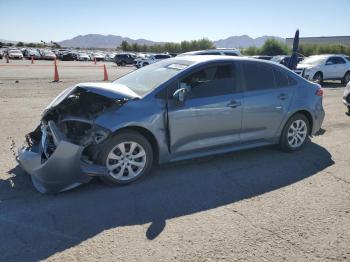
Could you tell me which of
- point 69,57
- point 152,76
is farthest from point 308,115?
point 69,57

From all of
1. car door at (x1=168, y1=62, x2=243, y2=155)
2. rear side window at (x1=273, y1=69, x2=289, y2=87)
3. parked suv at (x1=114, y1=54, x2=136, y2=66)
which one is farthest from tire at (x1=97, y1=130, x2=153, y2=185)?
parked suv at (x1=114, y1=54, x2=136, y2=66)

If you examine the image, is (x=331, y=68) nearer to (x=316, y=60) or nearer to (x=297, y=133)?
(x=316, y=60)

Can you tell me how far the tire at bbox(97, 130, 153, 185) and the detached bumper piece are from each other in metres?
0.18

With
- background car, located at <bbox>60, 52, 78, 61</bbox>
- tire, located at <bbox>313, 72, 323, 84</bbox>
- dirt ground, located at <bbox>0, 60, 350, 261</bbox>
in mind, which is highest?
background car, located at <bbox>60, 52, 78, 61</bbox>

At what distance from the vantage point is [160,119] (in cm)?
496

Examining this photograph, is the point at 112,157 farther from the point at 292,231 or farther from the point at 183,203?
the point at 292,231

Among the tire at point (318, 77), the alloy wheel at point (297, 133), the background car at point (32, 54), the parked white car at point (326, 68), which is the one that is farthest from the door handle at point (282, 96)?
the background car at point (32, 54)

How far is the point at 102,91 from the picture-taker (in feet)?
16.2

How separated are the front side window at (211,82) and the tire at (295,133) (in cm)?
137

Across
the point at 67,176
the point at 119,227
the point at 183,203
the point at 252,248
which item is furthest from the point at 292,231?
the point at 67,176

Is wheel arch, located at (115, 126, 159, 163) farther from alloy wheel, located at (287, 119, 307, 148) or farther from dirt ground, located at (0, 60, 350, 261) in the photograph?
alloy wheel, located at (287, 119, 307, 148)

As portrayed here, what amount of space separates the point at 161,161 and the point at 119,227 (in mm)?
1470

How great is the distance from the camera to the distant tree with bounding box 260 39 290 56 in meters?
49.9

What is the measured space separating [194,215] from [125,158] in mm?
1251
